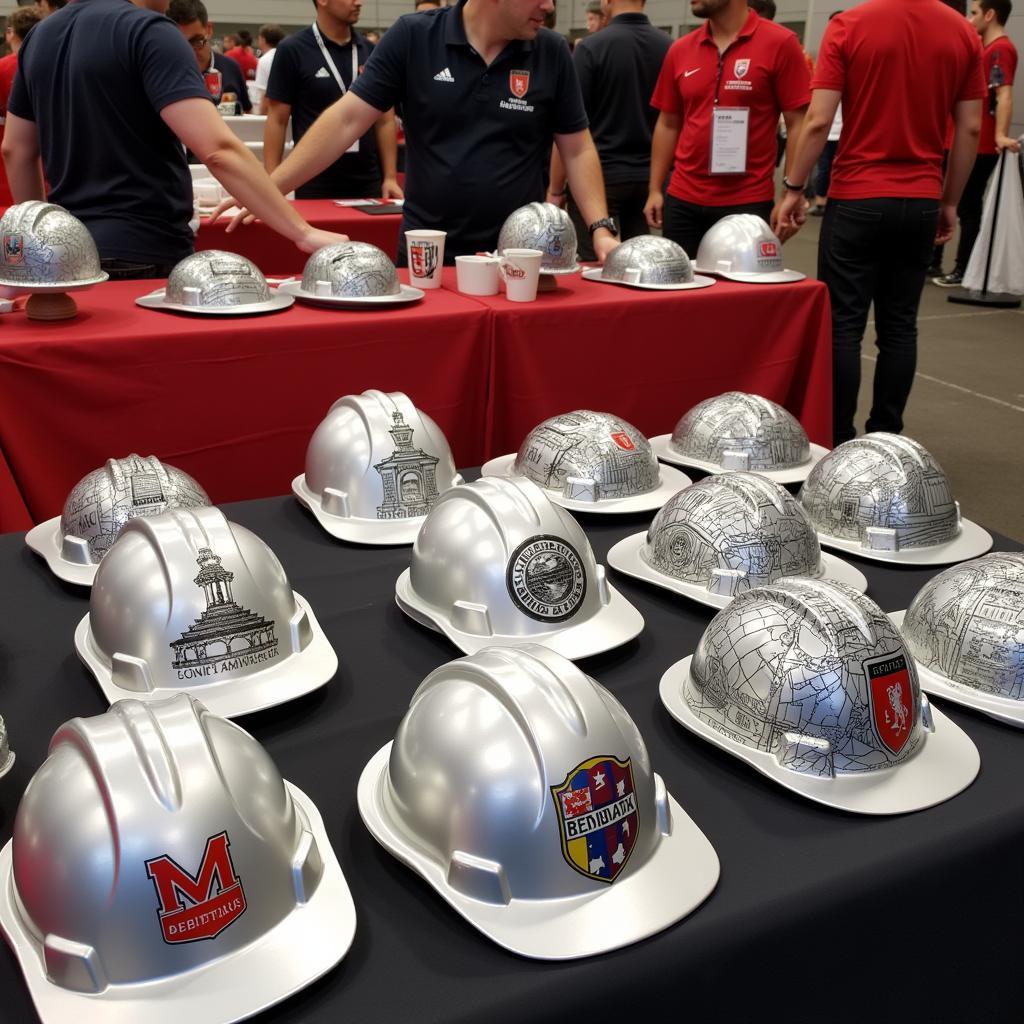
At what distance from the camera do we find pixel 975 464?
3.40m

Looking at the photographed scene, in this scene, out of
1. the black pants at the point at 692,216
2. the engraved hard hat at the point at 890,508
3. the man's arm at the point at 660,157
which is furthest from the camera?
the man's arm at the point at 660,157

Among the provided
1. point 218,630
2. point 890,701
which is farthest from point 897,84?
point 218,630

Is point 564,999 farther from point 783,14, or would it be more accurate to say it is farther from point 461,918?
point 783,14

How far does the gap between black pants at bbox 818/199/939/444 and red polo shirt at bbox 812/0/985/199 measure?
0.07m

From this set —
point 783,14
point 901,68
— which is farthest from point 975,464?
point 783,14

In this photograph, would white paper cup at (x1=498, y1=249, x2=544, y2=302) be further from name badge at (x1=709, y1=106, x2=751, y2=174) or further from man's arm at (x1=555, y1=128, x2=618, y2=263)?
name badge at (x1=709, y1=106, x2=751, y2=174)

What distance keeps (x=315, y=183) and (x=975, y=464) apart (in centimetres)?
269

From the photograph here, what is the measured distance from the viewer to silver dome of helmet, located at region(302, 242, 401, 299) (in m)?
1.98

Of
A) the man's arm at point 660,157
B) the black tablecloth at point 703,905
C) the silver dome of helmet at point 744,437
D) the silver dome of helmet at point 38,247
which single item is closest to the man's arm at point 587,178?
the man's arm at point 660,157

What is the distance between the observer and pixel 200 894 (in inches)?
25.1

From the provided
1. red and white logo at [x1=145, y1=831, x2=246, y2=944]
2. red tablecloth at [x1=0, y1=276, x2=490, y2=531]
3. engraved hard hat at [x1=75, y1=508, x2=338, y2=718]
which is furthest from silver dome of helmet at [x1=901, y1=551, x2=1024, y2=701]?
red tablecloth at [x1=0, y1=276, x2=490, y2=531]

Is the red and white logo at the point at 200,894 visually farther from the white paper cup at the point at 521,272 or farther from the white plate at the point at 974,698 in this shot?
the white paper cup at the point at 521,272

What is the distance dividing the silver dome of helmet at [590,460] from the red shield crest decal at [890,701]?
58cm

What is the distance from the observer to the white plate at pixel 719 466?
1.49 meters
